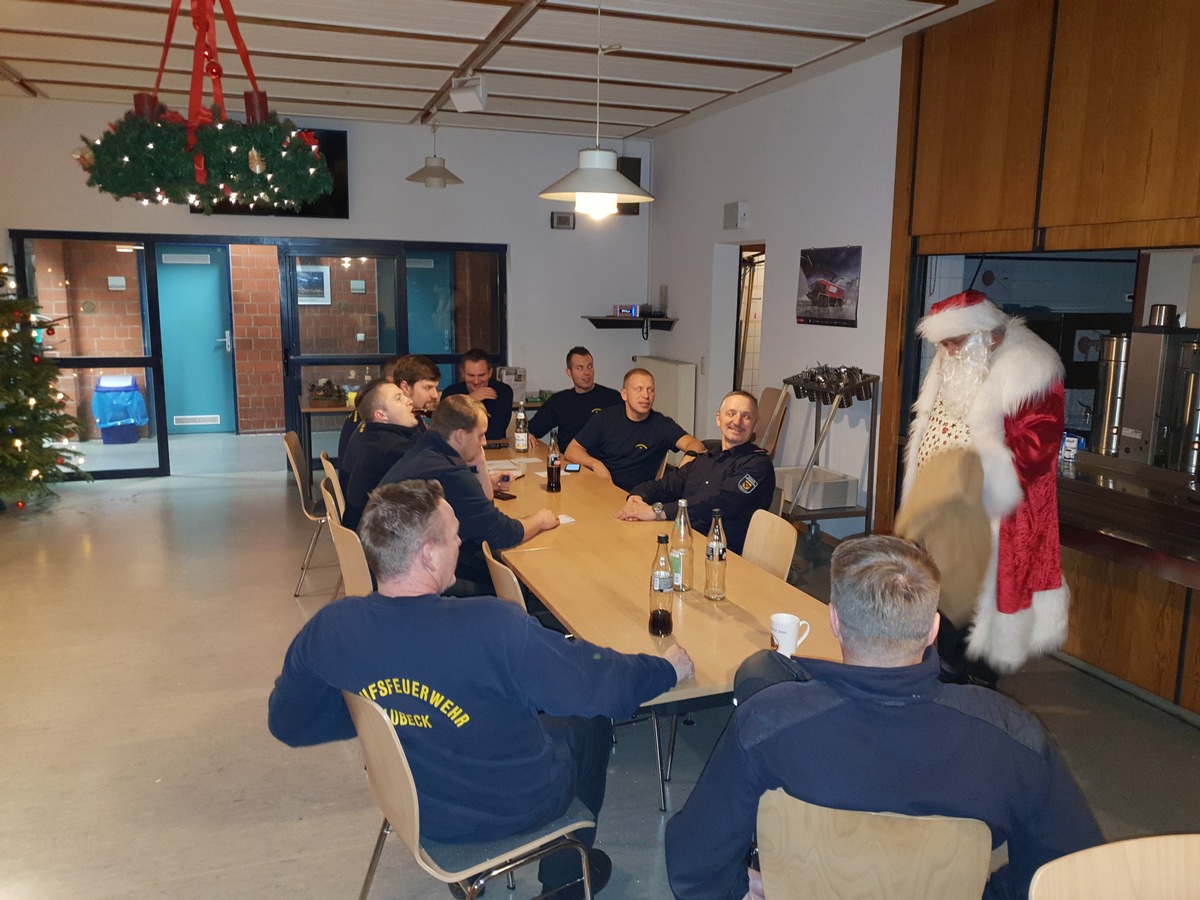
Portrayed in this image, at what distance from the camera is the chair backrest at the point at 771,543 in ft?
10.6

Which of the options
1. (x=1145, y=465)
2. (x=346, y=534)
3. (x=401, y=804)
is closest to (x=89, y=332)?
(x=346, y=534)

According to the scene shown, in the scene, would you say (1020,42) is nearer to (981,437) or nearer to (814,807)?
(981,437)

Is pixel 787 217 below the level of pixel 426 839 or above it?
above

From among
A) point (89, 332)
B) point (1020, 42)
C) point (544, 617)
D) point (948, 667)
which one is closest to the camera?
point (948, 667)

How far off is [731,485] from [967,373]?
3.60 ft

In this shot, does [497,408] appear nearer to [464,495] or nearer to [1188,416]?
[464,495]

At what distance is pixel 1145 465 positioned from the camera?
4133 millimetres

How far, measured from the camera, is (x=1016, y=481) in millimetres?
3129

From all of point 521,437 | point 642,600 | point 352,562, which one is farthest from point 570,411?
point 642,600

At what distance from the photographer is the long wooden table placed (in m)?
2.48

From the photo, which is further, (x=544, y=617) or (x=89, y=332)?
(x=89, y=332)

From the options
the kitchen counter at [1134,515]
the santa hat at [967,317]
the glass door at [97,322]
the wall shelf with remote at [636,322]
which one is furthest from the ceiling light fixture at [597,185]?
the glass door at [97,322]

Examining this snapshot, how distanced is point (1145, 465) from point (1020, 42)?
213 cm

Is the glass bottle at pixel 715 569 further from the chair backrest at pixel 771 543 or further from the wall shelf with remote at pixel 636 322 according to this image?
the wall shelf with remote at pixel 636 322
